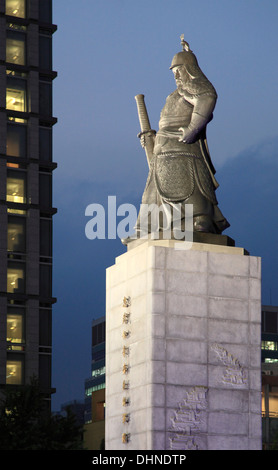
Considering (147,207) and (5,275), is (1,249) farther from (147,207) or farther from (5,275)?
(147,207)

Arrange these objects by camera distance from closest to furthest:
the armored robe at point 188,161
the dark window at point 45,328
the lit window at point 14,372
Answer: the armored robe at point 188,161, the lit window at point 14,372, the dark window at point 45,328

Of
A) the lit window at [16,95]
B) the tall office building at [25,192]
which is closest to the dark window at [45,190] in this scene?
the tall office building at [25,192]

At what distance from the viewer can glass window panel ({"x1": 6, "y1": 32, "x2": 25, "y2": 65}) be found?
71.1 meters

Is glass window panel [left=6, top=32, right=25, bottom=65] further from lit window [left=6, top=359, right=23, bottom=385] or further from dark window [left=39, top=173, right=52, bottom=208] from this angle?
lit window [left=6, top=359, right=23, bottom=385]

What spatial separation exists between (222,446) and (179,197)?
5928 millimetres

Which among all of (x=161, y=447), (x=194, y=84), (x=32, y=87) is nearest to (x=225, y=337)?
(x=161, y=447)

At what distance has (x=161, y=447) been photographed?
2441cm

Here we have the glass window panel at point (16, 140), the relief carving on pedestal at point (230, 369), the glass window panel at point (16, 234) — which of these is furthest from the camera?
the glass window panel at point (16, 140)

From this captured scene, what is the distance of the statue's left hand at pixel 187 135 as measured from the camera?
27.0m

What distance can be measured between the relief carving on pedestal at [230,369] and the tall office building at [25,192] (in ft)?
136

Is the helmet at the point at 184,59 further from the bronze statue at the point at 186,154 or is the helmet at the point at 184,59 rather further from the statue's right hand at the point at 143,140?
the statue's right hand at the point at 143,140

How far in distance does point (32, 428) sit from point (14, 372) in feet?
116

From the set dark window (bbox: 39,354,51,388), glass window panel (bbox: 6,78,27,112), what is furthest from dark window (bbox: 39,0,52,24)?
dark window (bbox: 39,354,51,388)

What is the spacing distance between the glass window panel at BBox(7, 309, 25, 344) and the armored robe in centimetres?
4097
